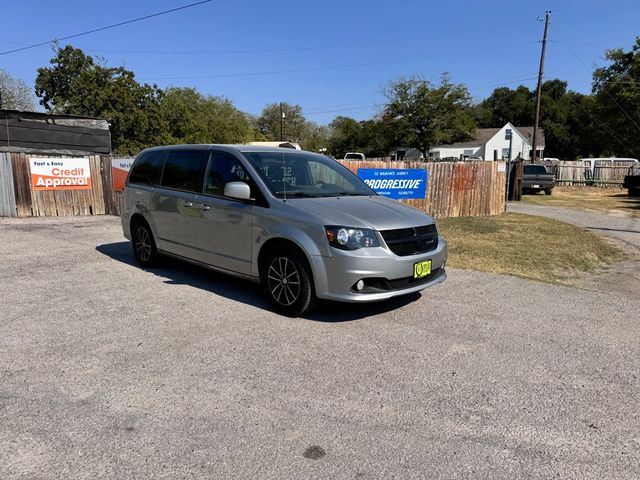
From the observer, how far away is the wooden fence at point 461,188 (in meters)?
13.8

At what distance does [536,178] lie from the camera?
86.5 ft

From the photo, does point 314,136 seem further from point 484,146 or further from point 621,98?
point 621,98

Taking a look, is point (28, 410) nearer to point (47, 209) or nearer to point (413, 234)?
point (413, 234)

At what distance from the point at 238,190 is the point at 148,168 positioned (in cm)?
263

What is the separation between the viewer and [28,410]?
3221 mm

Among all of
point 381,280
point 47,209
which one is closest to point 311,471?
point 381,280

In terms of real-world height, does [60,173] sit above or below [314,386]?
above

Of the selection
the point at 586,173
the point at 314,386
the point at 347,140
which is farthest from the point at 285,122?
the point at 314,386

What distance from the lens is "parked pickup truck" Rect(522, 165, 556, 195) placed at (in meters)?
26.3

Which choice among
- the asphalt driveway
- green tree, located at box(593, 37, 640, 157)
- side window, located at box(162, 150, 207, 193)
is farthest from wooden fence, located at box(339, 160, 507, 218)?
green tree, located at box(593, 37, 640, 157)

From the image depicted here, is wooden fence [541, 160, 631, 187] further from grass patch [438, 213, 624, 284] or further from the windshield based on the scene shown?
the windshield

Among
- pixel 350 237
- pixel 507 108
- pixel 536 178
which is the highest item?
pixel 507 108

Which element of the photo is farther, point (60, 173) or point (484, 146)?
point (484, 146)

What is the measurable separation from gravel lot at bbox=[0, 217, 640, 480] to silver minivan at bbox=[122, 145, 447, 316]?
427 millimetres
